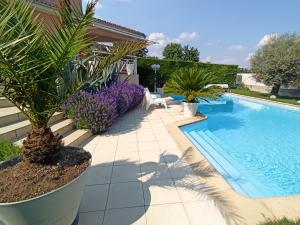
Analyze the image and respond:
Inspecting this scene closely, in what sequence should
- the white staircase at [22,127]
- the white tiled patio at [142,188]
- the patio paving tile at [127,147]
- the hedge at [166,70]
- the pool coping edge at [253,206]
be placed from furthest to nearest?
the hedge at [166,70] → the patio paving tile at [127,147] → the white staircase at [22,127] → the white tiled patio at [142,188] → the pool coping edge at [253,206]

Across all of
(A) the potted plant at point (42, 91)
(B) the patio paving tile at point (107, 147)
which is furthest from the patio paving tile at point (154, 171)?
(A) the potted plant at point (42, 91)

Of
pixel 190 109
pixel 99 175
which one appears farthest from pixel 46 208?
pixel 190 109

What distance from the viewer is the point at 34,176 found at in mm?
2801

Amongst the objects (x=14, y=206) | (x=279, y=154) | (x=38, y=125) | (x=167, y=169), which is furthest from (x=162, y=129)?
(x=14, y=206)

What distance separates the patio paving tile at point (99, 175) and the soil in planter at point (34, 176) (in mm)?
1200

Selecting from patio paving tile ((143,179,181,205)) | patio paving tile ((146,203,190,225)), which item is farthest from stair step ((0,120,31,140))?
patio paving tile ((146,203,190,225))

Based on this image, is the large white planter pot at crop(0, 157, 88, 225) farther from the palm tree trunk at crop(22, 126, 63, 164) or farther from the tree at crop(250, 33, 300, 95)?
the tree at crop(250, 33, 300, 95)

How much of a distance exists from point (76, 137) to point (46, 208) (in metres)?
4.19

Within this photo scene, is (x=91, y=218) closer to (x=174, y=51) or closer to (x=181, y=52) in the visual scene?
(x=174, y=51)

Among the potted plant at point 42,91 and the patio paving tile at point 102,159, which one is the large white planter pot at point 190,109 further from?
the potted plant at point 42,91

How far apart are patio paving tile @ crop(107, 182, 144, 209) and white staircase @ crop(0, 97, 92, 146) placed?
8.23 feet

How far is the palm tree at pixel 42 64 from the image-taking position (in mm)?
2342

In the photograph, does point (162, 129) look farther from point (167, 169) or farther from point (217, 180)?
point (217, 180)

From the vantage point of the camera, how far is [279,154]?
733 centimetres
